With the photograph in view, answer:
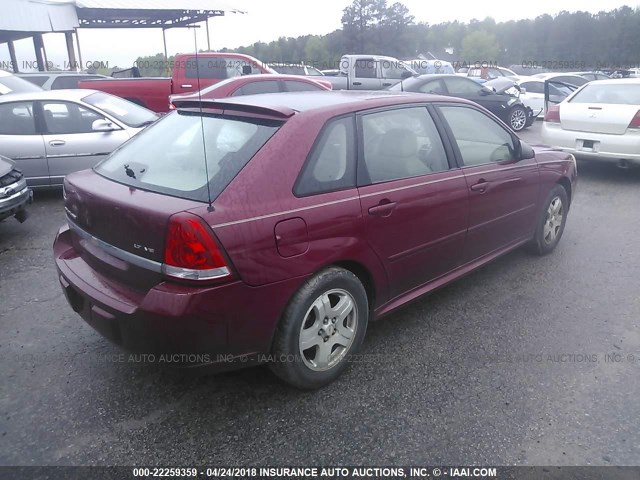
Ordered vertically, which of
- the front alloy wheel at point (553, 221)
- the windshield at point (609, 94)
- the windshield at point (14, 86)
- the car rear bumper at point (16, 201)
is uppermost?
the windshield at point (14, 86)

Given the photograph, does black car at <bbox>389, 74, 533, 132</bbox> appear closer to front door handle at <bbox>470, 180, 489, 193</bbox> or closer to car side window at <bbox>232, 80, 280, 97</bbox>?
car side window at <bbox>232, 80, 280, 97</bbox>

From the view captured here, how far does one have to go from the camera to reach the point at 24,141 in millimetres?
6285

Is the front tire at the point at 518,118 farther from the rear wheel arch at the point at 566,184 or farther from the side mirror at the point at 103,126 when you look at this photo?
the side mirror at the point at 103,126

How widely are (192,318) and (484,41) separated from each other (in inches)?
3190

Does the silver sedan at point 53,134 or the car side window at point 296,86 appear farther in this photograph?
the car side window at point 296,86

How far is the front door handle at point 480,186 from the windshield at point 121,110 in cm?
500

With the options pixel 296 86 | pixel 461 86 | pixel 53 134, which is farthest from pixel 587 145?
pixel 53 134

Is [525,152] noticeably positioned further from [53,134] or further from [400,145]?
[53,134]

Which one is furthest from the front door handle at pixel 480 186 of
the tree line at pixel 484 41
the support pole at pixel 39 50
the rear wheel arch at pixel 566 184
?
the tree line at pixel 484 41

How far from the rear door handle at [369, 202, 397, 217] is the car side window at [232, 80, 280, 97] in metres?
6.81

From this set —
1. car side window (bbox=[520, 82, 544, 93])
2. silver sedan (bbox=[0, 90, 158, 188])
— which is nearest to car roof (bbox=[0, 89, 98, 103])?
silver sedan (bbox=[0, 90, 158, 188])

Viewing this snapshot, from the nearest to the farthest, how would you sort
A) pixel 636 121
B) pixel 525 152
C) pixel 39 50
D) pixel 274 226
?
pixel 274 226, pixel 525 152, pixel 636 121, pixel 39 50

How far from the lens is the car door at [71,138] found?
636 cm

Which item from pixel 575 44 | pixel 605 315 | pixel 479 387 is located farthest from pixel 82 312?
pixel 575 44
